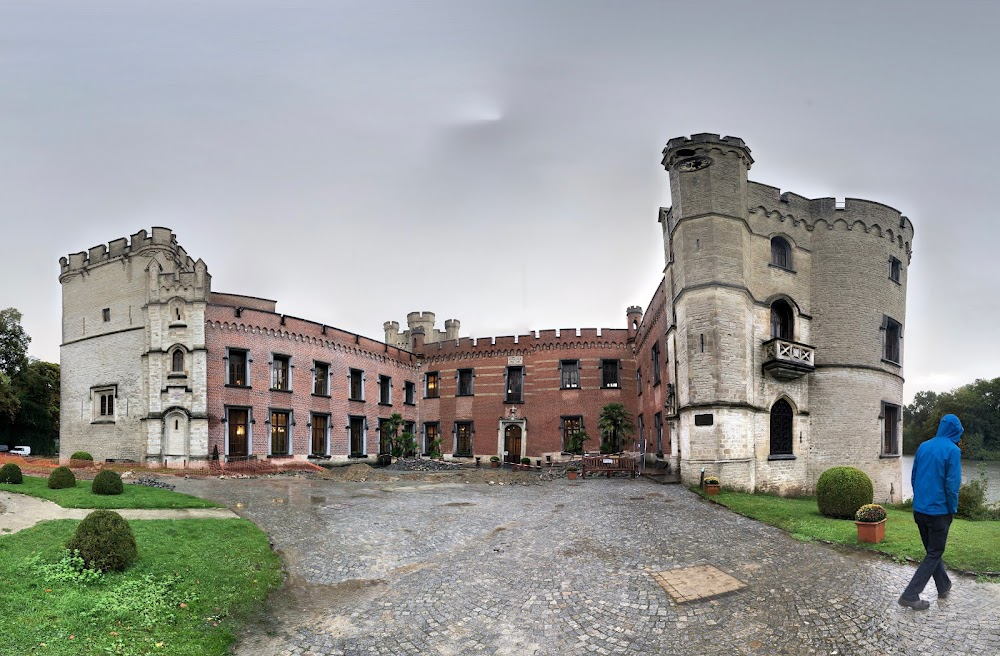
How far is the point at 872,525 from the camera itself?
948cm

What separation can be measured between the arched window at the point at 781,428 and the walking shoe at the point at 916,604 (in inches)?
613

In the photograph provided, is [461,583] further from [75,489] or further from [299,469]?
[299,469]

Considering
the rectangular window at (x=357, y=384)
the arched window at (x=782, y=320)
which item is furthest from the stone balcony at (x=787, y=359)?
the rectangular window at (x=357, y=384)

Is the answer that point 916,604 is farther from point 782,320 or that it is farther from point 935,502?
point 782,320

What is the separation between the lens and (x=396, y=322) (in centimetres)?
4925

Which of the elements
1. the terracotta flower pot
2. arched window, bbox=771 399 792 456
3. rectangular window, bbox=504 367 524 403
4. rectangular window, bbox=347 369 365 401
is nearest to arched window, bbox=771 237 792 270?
arched window, bbox=771 399 792 456

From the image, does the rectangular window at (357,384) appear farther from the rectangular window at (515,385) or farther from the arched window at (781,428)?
the arched window at (781,428)

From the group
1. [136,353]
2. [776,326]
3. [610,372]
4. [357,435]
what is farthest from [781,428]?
[136,353]

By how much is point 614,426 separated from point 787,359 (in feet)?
36.2

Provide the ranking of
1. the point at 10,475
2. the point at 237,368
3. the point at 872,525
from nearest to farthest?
the point at 872,525
the point at 10,475
the point at 237,368

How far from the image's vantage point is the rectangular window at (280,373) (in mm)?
29227

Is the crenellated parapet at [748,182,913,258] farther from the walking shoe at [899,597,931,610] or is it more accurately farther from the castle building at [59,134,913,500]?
the walking shoe at [899,597,931,610]

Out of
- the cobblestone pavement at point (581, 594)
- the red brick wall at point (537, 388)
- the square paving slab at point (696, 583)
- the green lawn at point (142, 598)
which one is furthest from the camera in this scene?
the red brick wall at point (537, 388)

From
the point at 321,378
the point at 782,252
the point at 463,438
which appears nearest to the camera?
the point at 782,252
